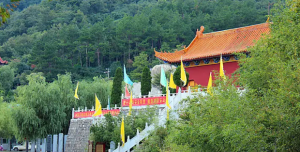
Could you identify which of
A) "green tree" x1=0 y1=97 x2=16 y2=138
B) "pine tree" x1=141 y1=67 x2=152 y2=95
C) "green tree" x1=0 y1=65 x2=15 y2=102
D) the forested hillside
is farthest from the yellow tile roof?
"green tree" x1=0 y1=65 x2=15 y2=102

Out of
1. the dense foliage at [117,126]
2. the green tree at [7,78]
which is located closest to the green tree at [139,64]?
the green tree at [7,78]

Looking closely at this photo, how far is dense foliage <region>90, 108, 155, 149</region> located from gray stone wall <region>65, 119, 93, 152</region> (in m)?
4.94

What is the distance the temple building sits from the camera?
84.5ft

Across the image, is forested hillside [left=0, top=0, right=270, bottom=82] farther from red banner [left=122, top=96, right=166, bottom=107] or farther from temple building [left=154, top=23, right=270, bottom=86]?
red banner [left=122, top=96, right=166, bottom=107]

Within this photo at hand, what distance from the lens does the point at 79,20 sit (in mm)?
82938

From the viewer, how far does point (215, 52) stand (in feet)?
86.3

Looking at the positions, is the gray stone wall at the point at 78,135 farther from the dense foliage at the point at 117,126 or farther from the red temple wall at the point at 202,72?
the red temple wall at the point at 202,72

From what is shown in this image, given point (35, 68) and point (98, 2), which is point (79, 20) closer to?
point (98, 2)

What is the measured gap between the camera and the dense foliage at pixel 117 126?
23047 mm

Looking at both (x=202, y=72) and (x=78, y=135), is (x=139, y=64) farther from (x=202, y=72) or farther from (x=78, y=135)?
(x=202, y=72)

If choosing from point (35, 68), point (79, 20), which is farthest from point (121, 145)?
point (79, 20)

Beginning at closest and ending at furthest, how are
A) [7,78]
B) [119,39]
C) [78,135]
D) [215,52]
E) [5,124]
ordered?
[215,52], [78,135], [5,124], [7,78], [119,39]

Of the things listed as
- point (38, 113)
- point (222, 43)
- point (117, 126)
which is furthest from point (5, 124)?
point (222, 43)

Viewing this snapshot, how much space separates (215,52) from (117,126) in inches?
274
